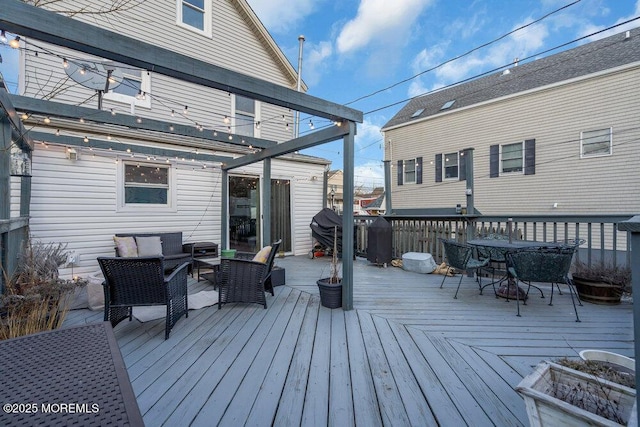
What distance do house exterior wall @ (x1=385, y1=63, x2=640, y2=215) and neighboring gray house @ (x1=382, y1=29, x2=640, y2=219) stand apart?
0.02 meters

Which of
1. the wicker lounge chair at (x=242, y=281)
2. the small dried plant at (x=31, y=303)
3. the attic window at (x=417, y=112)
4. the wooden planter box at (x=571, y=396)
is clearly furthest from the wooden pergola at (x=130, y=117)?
the attic window at (x=417, y=112)

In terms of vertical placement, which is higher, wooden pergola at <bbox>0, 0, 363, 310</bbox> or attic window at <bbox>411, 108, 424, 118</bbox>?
attic window at <bbox>411, 108, 424, 118</bbox>

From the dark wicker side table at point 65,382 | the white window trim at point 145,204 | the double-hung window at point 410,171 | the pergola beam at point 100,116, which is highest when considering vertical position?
the double-hung window at point 410,171

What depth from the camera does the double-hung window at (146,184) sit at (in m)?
5.88

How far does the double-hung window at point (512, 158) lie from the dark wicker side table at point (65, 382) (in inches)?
447

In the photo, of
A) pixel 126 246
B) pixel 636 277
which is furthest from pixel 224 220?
pixel 636 277

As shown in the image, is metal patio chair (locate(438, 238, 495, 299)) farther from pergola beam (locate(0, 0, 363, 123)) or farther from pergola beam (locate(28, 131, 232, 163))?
pergola beam (locate(28, 131, 232, 163))

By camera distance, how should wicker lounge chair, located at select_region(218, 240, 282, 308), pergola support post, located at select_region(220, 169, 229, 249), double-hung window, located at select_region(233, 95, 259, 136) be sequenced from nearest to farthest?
wicker lounge chair, located at select_region(218, 240, 282, 308) < pergola support post, located at select_region(220, 169, 229, 249) < double-hung window, located at select_region(233, 95, 259, 136)

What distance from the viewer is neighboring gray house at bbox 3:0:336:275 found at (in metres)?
5.04

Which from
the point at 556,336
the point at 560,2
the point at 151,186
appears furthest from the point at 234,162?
the point at 560,2

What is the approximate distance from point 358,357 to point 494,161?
33.0ft

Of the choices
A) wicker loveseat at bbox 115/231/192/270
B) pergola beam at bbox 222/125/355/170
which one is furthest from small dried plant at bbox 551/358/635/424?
wicker loveseat at bbox 115/231/192/270

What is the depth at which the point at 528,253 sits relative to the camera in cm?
324

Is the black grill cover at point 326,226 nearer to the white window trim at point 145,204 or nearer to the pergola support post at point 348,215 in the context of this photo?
the white window trim at point 145,204
